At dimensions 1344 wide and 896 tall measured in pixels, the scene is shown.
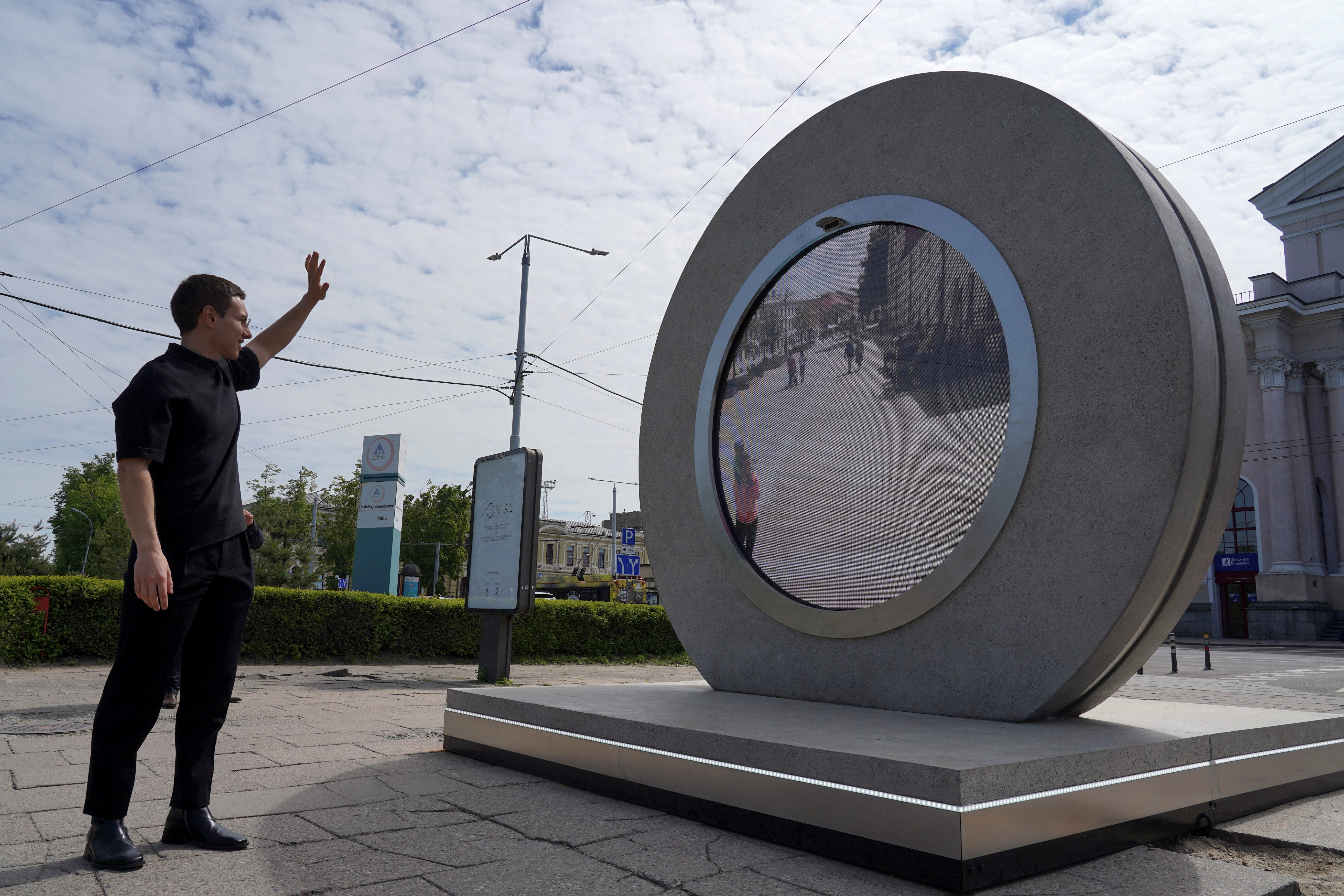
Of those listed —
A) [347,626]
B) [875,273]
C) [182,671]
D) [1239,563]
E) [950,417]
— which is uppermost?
[875,273]

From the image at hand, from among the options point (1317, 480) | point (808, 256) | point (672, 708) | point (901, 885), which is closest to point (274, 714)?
point (672, 708)

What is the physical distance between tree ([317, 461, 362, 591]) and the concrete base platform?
37.2 meters

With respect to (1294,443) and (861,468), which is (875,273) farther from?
(1294,443)

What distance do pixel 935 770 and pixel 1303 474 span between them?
35839 mm

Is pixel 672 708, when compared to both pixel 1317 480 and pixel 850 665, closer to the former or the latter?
pixel 850 665

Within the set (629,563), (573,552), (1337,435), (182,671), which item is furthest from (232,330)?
(573,552)

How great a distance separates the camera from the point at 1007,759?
263cm

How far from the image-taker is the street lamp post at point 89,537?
46.9m

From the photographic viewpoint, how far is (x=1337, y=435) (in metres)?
31.0

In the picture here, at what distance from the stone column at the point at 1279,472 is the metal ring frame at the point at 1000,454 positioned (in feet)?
106

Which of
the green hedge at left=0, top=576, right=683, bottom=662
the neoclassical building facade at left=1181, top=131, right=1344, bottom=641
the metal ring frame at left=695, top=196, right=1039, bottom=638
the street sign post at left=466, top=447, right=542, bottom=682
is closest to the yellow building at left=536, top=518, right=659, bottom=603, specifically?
the neoclassical building facade at left=1181, top=131, right=1344, bottom=641

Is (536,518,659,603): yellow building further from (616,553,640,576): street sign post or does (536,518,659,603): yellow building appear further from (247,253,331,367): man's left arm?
(247,253,331,367): man's left arm

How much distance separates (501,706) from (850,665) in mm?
1836

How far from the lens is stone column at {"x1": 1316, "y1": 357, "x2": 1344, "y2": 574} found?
3038 centimetres
